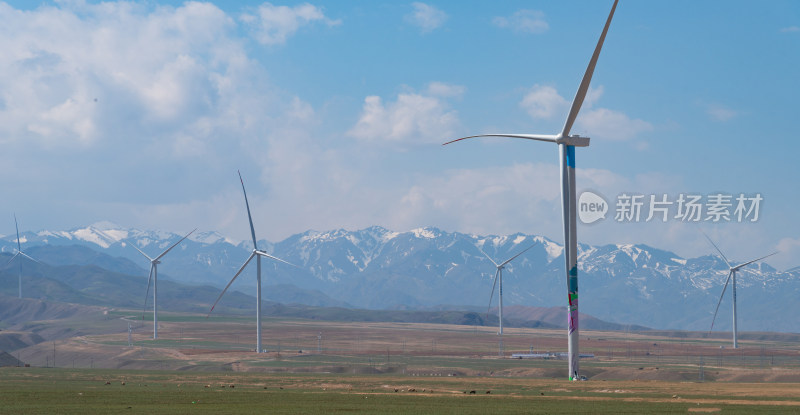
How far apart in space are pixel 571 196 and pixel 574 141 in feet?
20.5

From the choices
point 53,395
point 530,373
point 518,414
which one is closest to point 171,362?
point 530,373

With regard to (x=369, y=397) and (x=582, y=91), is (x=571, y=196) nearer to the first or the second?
(x=582, y=91)

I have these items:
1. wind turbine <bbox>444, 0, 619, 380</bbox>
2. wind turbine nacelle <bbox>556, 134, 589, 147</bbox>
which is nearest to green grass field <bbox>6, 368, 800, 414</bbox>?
wind turbine <bbox>444, 0, 619, 380</bbox>

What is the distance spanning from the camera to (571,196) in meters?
90.9

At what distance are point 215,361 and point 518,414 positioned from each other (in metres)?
115

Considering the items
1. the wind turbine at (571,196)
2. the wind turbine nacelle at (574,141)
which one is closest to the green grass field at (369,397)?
the wind turbine at (571,196)

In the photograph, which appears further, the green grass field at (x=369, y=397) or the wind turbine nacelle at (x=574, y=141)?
the wind turbine nacelle at (x=574, y=141)

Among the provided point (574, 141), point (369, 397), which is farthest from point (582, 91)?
point (369, 397)

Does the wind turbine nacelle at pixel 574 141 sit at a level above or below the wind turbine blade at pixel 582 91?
below

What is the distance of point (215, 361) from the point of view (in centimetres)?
16275

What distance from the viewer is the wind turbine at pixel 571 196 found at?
90125 millimetres

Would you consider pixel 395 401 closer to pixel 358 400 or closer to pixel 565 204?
pixel 358 400

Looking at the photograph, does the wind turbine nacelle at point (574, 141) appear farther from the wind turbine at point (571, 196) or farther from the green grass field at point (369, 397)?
the green grass field at point (369, 397)

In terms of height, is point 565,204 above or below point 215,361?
above
